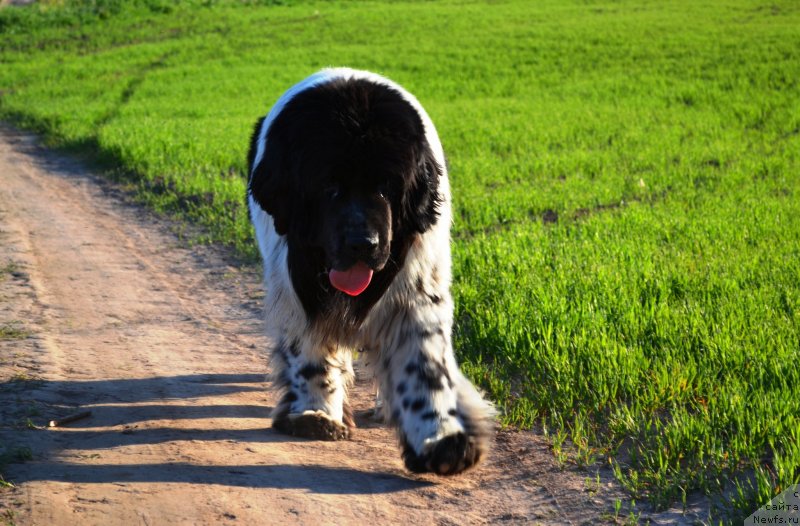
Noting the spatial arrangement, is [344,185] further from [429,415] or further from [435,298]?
[429,415]

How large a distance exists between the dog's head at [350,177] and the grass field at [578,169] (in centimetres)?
122

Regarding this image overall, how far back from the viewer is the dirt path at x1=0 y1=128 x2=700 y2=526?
12.3ft

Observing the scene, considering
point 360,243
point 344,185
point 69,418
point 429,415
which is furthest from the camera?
point 69,418

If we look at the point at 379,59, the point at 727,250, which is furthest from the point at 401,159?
the point at 379,59

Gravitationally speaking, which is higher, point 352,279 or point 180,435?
point 352,279

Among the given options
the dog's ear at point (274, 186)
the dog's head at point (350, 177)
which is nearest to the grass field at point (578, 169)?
the dog's head at point (350, 177)

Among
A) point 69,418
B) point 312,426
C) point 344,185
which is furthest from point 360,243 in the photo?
point 69,418

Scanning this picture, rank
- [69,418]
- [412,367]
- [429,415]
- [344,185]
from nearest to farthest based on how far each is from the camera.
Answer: [344,185]
[429,415]
[412,367]
[69,418]

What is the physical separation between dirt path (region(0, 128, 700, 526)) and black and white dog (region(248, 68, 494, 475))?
0.19 m

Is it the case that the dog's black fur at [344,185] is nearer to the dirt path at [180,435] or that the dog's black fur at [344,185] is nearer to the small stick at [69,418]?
the dirt path at [180,435]

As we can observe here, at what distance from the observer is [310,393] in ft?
15.4

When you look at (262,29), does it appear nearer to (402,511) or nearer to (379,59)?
(379,59)

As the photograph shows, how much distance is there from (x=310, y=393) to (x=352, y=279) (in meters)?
0.79

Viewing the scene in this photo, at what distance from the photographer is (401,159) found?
4.14 m
